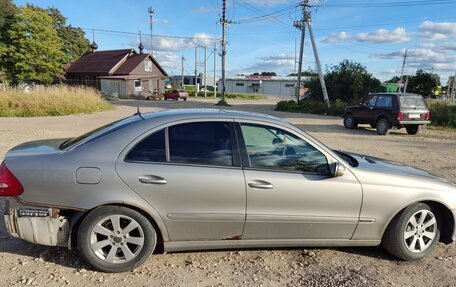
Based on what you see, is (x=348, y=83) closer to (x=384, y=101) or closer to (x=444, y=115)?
(x=444, y=115)

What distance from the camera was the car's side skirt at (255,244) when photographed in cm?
349

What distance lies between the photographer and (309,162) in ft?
11.9

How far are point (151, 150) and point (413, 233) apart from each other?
9.53 ft

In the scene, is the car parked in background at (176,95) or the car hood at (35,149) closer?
the car hood at (35,149)

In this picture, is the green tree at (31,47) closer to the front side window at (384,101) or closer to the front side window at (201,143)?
the front side window at (384,101)

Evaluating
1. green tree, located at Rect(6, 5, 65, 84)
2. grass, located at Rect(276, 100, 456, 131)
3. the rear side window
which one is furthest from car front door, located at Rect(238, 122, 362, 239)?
green tree, located at Rect(6, 5, 65, 84)

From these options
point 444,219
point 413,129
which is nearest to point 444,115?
point 413,129

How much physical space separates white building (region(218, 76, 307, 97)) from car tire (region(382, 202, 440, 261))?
8618 centimetres

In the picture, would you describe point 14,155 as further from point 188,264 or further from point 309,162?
point 309,162

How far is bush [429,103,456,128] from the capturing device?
18.5 metres

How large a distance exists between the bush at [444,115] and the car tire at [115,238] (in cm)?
1926

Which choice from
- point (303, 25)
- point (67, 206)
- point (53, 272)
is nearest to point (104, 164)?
point (67, 206)

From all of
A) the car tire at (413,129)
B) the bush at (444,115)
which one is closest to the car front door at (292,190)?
the car tire at (413,129)

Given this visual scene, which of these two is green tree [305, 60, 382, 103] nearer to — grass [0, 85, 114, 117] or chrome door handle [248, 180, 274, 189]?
grass [0, 85, 114, 117]
